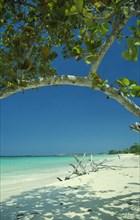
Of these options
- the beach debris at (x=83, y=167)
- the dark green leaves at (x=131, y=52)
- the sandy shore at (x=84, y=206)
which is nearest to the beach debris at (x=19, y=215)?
the sandy shore at (x=84, y=206)

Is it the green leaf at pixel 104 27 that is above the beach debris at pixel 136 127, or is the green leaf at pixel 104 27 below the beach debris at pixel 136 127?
above

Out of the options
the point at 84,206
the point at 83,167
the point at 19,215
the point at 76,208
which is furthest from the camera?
the point at 83,167

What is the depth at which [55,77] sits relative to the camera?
5.24 meters

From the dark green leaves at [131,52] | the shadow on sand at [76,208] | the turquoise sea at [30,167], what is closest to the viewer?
the dark green leaves at [131,52]

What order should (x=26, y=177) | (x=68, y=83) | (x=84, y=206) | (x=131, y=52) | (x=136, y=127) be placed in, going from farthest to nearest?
(x=26, y=177), (x=84, y=206), (x=68, y=83), (x=136, y=127), (x=131, y=52)

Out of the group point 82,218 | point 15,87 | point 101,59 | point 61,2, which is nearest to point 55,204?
point 82,218

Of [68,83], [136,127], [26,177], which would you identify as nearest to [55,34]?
[68,83]

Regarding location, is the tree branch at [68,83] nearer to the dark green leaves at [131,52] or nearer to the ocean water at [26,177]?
the dark green leaves at [131,52]

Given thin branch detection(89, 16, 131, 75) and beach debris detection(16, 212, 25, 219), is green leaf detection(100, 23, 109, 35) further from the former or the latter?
beach debris detection(16, 212, 25, 219)

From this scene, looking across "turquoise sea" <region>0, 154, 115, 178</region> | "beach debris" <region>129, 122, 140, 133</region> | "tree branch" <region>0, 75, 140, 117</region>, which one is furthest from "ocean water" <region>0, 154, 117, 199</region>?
"beach debris" <region>129, 122, 140, 133</region>

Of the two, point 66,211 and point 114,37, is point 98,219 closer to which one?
point 66,211

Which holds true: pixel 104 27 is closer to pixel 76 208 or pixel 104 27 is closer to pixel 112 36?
pixel 112 36

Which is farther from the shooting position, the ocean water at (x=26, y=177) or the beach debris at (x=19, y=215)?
the ocean water at (x=26, y=177)

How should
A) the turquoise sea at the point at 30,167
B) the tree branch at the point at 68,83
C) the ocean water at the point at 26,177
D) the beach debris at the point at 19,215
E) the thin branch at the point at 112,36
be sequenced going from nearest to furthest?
the thin branch at the point at 112,36 → the tree branch at the point at 68,83 → the beach debris at the point at 19,215 → the ocean water at the point at 26,177 → the turquoise sea at the point at 30,167
